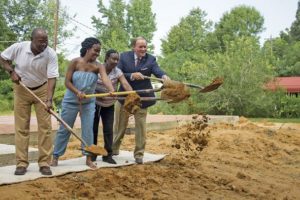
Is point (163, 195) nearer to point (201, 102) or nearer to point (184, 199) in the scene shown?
point (184, 199)

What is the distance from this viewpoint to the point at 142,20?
41625 mm

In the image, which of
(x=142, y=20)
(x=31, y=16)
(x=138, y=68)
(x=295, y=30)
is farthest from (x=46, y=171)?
(x=295, y=30)

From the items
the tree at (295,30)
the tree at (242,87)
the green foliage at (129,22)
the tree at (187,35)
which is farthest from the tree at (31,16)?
the tree at (295,30)

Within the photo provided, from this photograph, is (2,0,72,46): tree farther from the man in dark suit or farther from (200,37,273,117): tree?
the man in dark suit

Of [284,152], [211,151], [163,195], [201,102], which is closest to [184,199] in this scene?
[163,195]

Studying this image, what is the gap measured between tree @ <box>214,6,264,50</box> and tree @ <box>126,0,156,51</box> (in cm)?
932

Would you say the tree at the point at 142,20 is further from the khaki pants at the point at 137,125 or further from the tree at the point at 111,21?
the khaki pants at the point at 137,125

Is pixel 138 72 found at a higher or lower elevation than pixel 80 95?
higher

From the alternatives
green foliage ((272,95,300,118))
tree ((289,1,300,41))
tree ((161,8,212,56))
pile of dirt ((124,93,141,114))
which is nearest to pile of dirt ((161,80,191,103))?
pile of dirt ((124,93,141,114))

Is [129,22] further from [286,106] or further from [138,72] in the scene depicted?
[138,72]

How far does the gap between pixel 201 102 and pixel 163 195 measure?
59.3 ft

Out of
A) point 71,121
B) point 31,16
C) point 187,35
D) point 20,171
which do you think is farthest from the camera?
point 187,35

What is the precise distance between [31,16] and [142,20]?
9.87 m

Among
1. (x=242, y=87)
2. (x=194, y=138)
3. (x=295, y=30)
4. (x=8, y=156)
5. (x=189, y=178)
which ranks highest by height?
(x=295, y=30)
